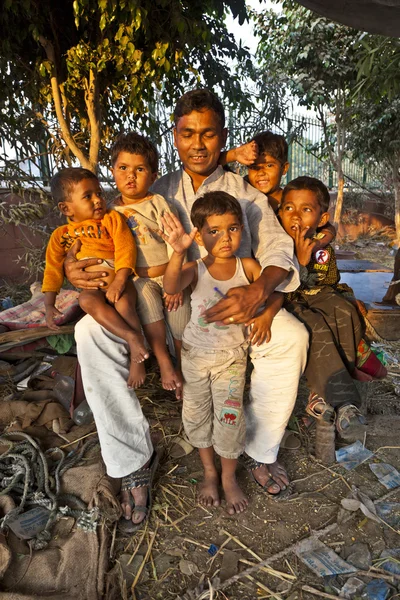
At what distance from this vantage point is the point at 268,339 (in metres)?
2.11

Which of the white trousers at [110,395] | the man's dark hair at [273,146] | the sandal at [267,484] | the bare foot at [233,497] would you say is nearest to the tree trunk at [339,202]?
the man's dark hair at [273,146]

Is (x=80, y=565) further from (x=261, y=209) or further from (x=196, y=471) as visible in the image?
(x=261, y=209)

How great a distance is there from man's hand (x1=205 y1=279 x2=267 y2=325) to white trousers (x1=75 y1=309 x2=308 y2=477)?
0.23 meters

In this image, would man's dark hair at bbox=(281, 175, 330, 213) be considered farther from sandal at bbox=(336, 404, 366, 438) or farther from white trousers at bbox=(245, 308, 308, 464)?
sandal at bbox=(336, 404, 366, 438)

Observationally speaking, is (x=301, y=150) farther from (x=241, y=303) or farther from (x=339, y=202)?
(x=241, y=303)

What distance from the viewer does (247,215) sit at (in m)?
2.39

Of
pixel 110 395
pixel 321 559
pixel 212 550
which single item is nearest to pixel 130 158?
pixel 110 395

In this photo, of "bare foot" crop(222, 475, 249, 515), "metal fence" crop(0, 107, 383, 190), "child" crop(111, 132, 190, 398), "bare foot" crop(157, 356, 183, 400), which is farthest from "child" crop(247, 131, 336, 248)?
"metal fence" crop(0, 107, 383, 190)

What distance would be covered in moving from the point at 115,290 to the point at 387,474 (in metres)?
1.80

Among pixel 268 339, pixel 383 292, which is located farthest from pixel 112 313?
pixel 383 292

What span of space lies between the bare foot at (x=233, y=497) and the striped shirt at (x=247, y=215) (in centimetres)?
101

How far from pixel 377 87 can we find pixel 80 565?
5348 mm

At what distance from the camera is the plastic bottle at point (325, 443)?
2.42 metres

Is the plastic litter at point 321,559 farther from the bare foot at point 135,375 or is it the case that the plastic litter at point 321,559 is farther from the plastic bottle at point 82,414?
the plastic bottle at point 82,414
